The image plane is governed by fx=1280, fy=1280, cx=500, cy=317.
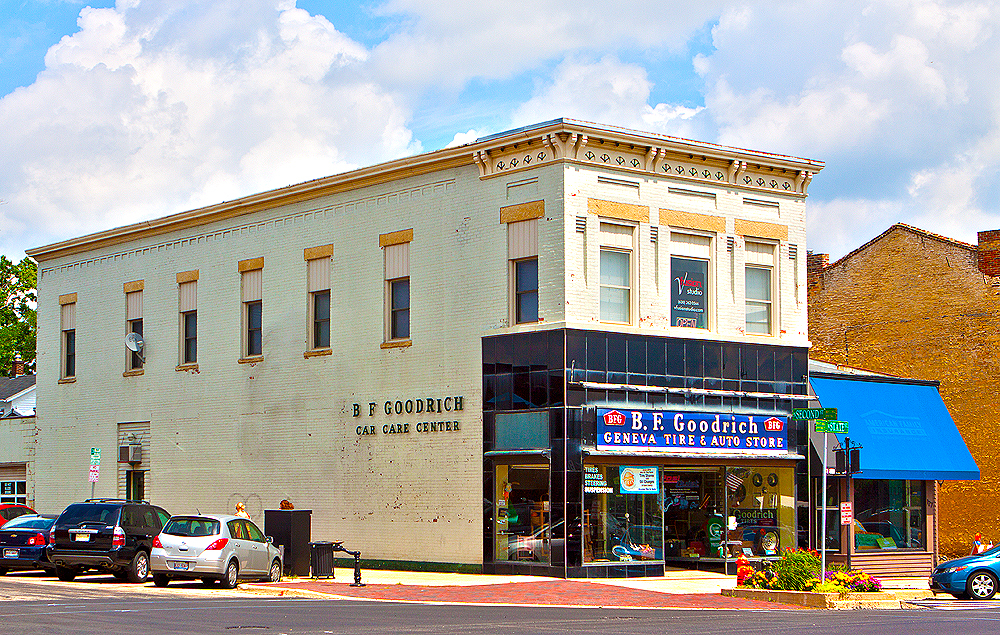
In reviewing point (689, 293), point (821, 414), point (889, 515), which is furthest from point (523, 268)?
point (889, 515)

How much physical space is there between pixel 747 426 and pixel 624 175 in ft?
22.1

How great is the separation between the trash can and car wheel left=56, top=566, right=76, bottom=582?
16.4ft

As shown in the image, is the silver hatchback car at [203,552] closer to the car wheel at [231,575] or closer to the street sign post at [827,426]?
the car wheel at [231,575]

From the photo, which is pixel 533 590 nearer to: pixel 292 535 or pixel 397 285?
pixel 292 535

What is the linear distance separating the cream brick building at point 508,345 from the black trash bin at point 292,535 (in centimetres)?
380

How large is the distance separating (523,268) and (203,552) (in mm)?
9825

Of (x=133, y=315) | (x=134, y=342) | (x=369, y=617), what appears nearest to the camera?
(x=369, y=617)

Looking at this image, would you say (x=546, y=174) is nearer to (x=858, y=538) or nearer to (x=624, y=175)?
(x=624, y=175)

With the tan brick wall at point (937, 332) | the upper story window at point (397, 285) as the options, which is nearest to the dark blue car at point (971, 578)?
the tan brick wall at point (937, 332)

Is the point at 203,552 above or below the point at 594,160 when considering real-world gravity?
below

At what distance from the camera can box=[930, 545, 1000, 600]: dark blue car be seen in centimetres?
2675

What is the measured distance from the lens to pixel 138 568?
26438 millimetres

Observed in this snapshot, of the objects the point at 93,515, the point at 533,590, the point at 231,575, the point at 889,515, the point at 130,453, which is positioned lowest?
the point at 533,590

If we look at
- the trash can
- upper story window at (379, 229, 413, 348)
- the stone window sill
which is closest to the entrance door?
the stone window sill
